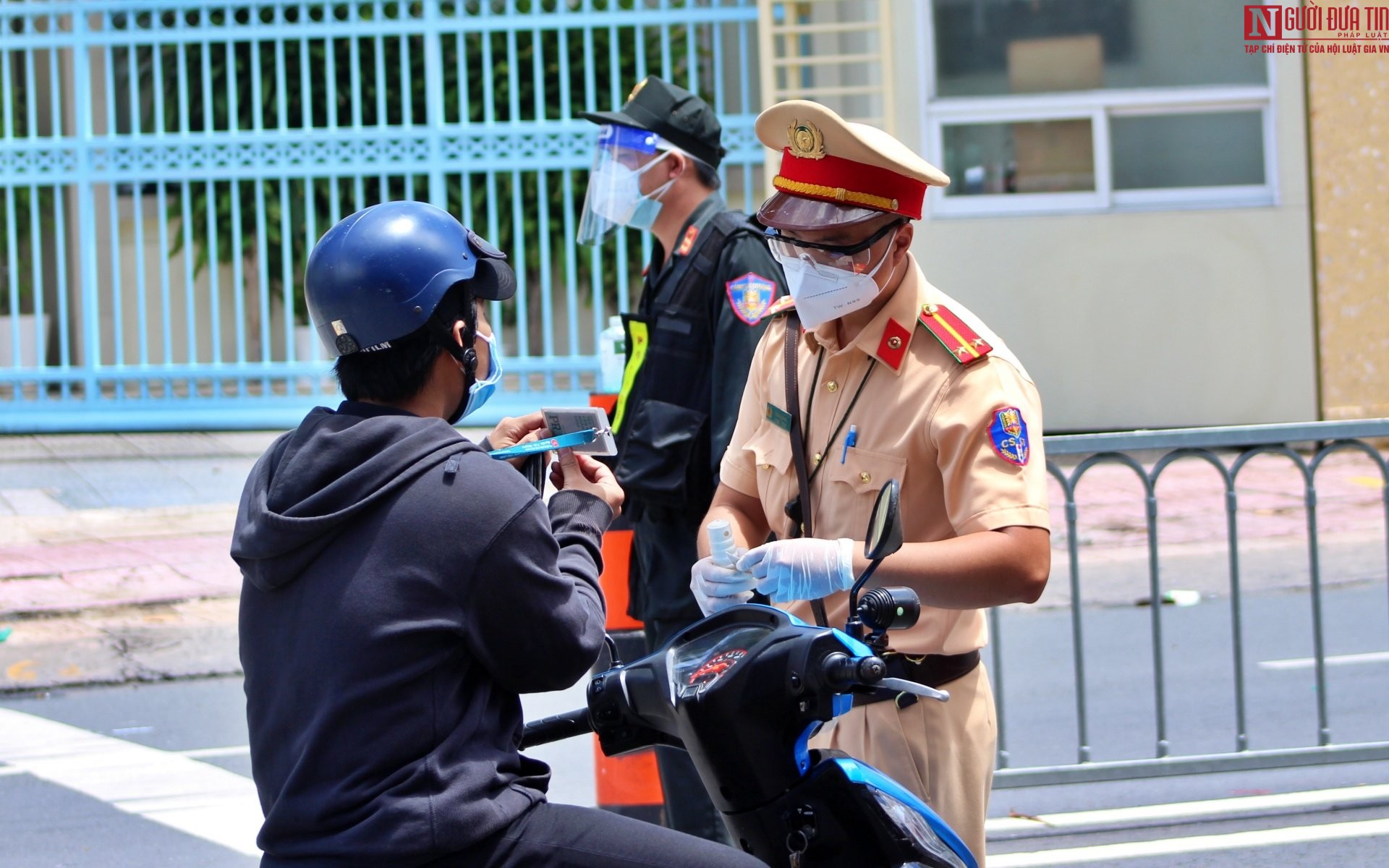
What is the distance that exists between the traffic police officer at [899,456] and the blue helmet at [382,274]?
712mm

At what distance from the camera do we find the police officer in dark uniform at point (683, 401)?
4133 millimetres

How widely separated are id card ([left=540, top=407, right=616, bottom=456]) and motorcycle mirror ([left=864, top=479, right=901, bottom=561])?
56cm

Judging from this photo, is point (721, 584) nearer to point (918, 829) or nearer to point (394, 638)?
point (918, 829)

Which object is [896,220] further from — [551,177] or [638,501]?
[551,177]

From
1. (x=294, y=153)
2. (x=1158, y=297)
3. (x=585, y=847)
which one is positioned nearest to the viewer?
(x=585, y=847)

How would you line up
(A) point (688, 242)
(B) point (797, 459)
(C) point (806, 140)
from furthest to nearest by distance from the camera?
1. (A) point (688, 242)
2. (B) point (797, 459)
3. (C) point (806, 140)

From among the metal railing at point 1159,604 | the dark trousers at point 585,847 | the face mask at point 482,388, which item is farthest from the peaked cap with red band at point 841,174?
the metal railing at point 1159,604

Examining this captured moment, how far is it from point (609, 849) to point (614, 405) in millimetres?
2509

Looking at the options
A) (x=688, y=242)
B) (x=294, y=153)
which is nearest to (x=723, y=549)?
(x=688, y=242)

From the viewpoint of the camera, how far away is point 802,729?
7.37 feet

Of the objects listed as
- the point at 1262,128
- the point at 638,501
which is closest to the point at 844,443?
the point at 638,501

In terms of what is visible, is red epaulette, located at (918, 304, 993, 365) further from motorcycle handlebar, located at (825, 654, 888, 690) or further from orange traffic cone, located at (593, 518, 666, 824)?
orange traffic cone, located at (593, 518, 666, 824)

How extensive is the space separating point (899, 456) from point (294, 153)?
9.48 m

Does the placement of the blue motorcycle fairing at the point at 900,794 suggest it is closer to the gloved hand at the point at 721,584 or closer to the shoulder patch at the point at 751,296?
the gloved hand at the point at 721,584
